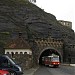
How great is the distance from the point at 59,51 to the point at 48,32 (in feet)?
25.6

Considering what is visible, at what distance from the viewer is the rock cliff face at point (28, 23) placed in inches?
3910

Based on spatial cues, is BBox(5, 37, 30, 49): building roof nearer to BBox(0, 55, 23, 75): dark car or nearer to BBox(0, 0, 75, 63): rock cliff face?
BBox(0, 0, 75, 63): rock cliff face

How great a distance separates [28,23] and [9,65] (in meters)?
79.7

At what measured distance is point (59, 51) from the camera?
101812 mm

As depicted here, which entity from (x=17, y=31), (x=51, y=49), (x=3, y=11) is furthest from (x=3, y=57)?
(x=3, y=11)

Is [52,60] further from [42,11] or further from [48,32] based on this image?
[42,11]

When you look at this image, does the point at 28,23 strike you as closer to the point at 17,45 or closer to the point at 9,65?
the point at 17,45

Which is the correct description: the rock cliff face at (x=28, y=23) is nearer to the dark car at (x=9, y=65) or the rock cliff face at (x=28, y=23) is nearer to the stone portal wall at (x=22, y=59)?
the stone portal wall at (x=22, y=59)

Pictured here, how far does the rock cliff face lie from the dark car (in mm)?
64423

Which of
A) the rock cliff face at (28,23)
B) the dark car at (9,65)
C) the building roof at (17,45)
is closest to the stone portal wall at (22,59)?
the building roof at (17,45)

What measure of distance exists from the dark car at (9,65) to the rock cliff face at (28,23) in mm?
64423

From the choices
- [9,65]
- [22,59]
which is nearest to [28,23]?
[22,59]

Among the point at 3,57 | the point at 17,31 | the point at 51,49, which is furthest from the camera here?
the point at 51,49

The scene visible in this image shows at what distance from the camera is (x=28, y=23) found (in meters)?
107
